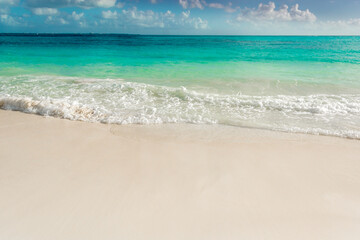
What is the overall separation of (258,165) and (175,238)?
77.3 inches

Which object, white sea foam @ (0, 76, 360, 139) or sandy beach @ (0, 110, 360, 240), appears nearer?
sandy beach @ (0, 110, 360, 240)

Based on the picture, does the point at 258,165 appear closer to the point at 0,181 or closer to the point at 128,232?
the point at 128,232

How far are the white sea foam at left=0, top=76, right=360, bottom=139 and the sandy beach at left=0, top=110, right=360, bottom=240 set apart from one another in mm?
736

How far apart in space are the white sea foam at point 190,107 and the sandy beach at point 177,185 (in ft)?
2.41

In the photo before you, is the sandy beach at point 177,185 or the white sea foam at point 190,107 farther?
the white sea foam at point 190,107

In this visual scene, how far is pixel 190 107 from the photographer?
6.86 m

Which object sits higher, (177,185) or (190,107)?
(190,107)

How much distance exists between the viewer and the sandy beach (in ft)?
8.59

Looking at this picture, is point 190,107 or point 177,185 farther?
point 190,107

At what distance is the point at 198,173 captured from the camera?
11.8 ft

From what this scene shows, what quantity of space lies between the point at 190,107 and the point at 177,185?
3782mm

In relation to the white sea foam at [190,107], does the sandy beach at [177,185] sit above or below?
below

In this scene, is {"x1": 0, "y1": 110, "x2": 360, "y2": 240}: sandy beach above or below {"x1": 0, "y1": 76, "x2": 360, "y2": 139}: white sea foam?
below

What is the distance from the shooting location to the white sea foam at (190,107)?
5761mm
